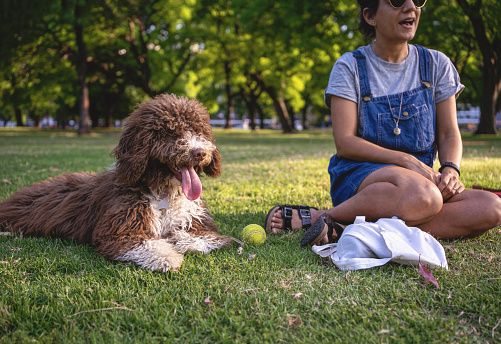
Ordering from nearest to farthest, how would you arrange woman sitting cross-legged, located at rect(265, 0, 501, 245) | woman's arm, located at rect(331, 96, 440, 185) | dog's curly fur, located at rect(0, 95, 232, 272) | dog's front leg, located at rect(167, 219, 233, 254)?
dog's curly fur, located at rect(0, 95, 232, 272)
dog's front leg, located at rect(167, 219, 233, 254)
woman sitting cross-legged, located at rect(265, 0, 501, 245)
woman's arm, located at rect(331, 96, 440, 185)

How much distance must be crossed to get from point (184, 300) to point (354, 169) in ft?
7.35

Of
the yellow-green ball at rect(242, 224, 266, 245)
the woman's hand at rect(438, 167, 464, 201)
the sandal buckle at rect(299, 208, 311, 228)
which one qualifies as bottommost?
the yellow-green ball at rect(242, 224, 266, 245)

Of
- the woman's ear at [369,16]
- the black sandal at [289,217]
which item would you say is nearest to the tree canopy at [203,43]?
the woman's ear at [369,16]

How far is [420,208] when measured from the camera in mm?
3102

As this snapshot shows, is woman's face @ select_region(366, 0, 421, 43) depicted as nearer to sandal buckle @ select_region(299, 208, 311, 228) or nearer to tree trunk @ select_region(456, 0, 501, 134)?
sandal buckle @ select_region(299, 208, 311, 228)

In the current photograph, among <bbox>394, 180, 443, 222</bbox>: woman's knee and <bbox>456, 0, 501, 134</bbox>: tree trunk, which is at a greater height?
<bbox>456, 0, 501, 134</bbox>: tree trunk

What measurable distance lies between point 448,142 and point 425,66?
32.8 inches

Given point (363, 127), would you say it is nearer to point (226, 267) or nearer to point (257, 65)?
point (226, 267)

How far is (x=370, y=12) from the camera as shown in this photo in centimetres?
379

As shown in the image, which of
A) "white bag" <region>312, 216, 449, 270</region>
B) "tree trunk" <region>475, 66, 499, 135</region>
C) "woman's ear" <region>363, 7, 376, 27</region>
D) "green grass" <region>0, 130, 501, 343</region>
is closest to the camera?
"green grass" <region>0, 130, 501, 343</region>

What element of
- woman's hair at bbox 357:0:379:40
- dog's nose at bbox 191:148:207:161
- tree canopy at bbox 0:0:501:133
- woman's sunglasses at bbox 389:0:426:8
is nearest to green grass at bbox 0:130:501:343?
dog's nose at bbox 191:148:207:161

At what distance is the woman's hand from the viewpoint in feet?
10.7

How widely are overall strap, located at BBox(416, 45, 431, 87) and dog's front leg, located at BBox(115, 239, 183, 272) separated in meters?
3.00

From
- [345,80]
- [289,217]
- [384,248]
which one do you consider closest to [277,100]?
[345,80]
